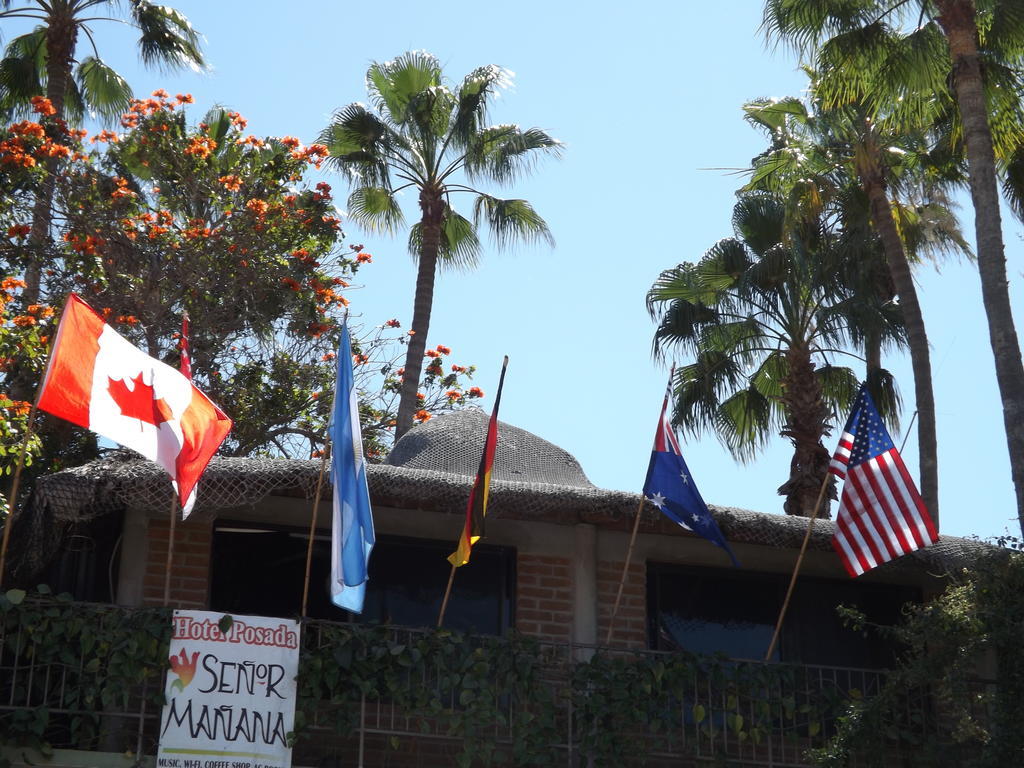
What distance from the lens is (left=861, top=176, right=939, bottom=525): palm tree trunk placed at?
60.7 feet

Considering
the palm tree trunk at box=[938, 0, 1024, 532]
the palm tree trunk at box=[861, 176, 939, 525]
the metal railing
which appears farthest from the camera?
the palm tree trunk at box=[861, 176, 939, 525]

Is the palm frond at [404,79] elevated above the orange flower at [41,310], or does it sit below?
above

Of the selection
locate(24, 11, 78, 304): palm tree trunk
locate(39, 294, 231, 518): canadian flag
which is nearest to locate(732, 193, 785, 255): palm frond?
locate(24, 11, 78, 304): palm tree trunk

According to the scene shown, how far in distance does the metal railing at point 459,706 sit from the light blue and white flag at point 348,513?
546 mm

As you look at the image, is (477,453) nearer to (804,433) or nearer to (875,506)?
(875,506)

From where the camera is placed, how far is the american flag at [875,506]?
10625 mm

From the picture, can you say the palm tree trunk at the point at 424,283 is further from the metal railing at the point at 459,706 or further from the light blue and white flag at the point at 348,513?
the light blue and white flag at the point at 348,513

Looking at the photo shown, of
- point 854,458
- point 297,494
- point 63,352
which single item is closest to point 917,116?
point 854,458

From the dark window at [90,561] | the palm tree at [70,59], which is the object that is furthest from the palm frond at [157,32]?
the dark window at [90,561]

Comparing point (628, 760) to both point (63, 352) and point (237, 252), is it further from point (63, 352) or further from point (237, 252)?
point (237, 252)

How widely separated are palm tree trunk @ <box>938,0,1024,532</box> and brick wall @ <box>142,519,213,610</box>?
700 cm

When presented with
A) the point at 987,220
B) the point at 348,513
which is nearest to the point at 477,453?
the point at 348,513

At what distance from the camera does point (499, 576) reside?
11.5m

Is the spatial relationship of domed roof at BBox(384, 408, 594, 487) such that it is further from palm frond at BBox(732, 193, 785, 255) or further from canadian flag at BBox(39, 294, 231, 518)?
palm frond at BBox(732, 193, 785, 255)
